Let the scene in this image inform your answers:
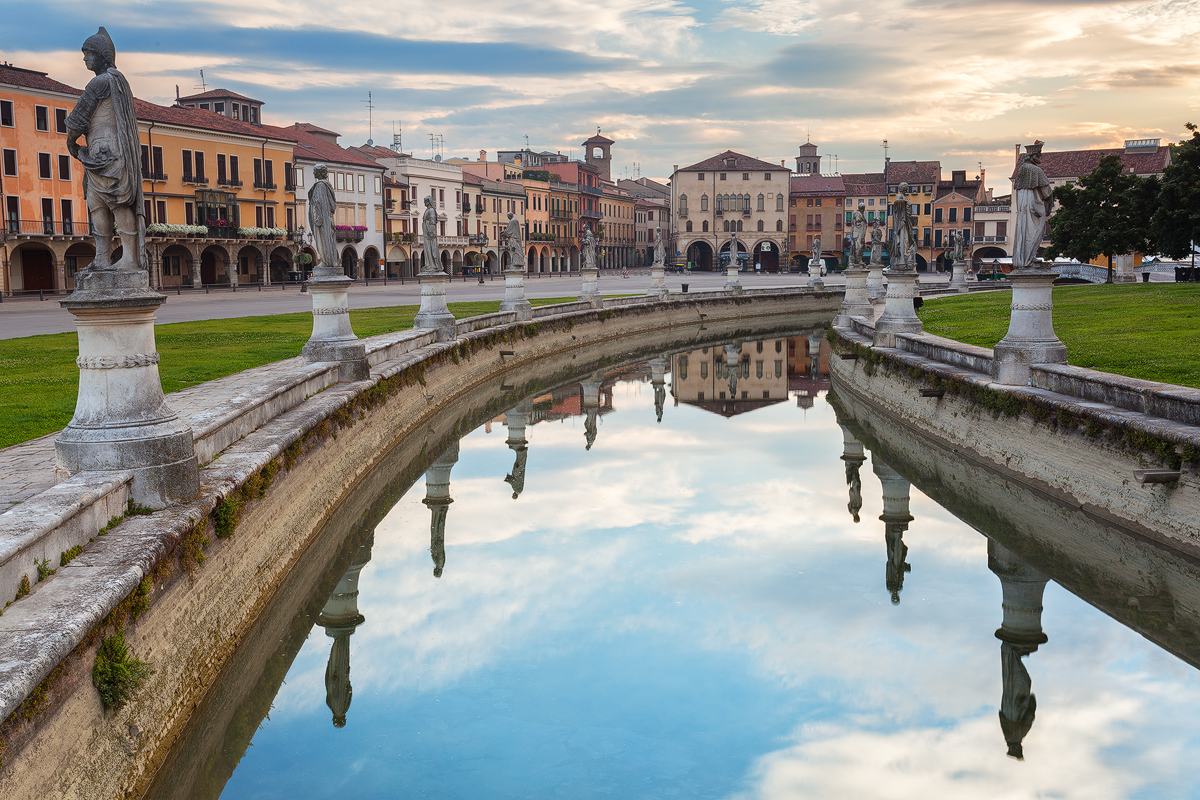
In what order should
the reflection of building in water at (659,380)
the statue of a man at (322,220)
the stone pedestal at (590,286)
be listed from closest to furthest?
the statue of a man at (322,220) → the reflection of building in water at (659,380) → the stone pedestal at (590,286)

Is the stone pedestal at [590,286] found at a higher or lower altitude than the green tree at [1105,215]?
lower

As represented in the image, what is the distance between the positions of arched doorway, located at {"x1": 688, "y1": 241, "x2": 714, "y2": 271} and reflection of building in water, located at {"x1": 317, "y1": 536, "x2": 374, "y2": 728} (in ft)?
329

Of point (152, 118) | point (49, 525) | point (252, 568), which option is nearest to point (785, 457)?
point (252, 568)

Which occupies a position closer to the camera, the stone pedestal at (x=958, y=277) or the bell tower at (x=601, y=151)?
the stone pedestal at (x=958, y=277)

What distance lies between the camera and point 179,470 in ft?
25.3

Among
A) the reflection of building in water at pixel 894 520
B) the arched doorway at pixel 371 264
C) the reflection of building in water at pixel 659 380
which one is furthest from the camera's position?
the arched doorway at pixel 371 264

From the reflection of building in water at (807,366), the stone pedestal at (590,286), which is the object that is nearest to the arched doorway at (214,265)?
the stone pedestal at (590,286)

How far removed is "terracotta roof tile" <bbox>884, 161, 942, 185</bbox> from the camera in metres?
103

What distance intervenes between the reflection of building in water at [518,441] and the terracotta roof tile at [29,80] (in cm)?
3472

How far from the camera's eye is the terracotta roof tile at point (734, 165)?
107 meters

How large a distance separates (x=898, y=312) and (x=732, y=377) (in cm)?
815

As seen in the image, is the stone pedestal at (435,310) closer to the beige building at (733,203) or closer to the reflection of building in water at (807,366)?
the reflection of building in water at (807,366)

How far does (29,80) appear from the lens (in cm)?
4556

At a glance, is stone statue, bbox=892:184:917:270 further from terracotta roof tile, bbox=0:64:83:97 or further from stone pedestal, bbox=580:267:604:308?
terracotta roof tile, bbox=0:64:83:97
